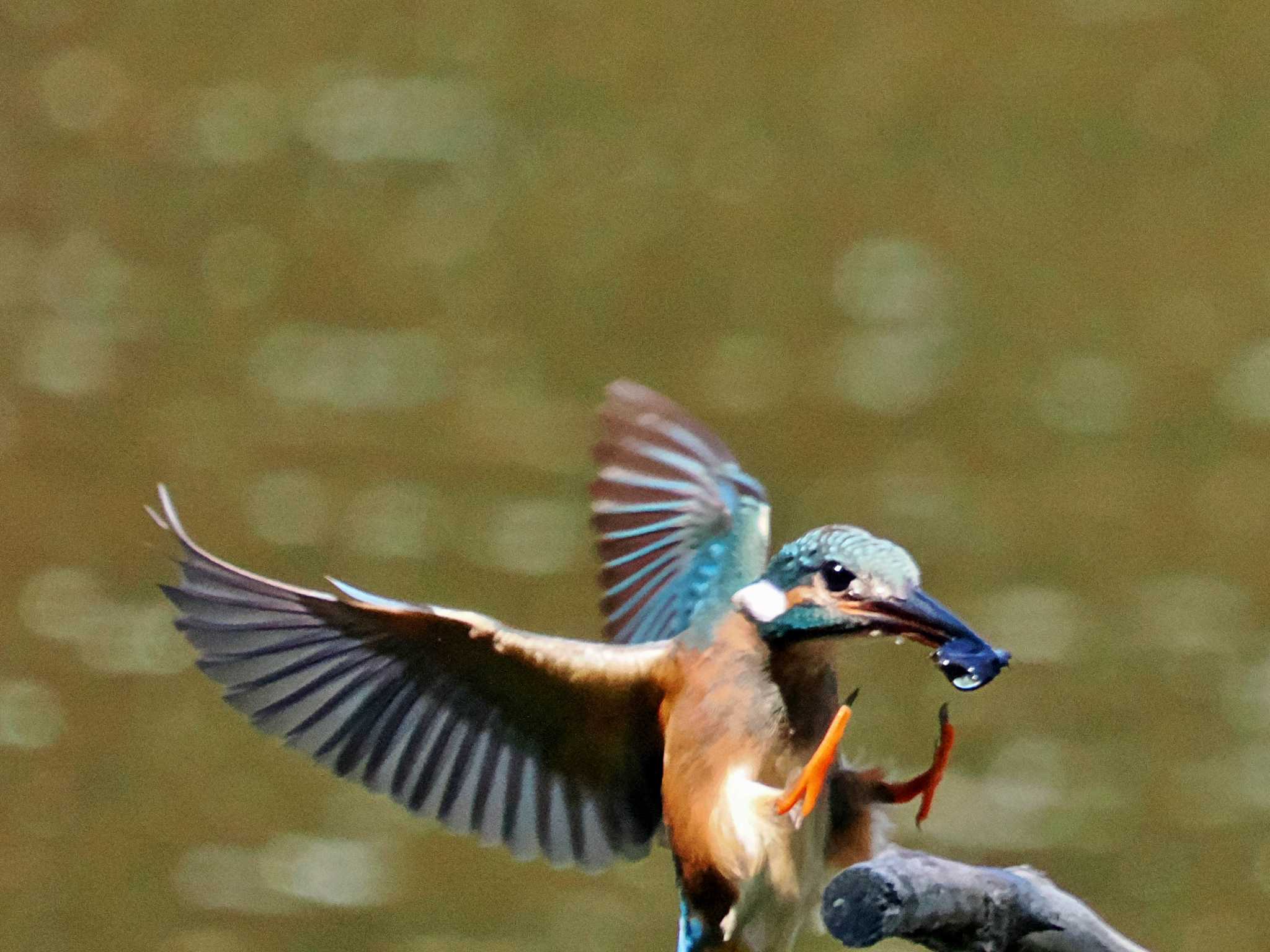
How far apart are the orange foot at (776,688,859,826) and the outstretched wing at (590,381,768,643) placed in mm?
→ 312

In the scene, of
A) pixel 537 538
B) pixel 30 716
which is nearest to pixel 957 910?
pixel 537 538

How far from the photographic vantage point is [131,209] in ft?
11.1

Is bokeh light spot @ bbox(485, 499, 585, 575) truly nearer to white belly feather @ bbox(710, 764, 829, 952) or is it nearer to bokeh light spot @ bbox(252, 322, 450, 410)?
bokeh light spot @ bbox(252, 322, 450, 410)

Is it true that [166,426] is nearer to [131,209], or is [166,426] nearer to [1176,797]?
[131,209]

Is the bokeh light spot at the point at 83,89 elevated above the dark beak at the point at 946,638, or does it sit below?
above

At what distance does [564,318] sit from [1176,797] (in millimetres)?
1276

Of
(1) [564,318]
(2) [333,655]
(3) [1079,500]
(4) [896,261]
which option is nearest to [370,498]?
(1) [564,318]

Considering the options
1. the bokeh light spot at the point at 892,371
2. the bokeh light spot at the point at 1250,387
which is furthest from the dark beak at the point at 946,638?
the bokeh light spot at the point at 1250,387

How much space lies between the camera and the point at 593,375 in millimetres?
3207

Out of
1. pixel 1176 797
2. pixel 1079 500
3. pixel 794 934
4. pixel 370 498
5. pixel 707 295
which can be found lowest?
pixel 794 934

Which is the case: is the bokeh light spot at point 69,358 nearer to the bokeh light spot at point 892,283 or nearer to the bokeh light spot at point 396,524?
the bokeh light spot at point 396,524

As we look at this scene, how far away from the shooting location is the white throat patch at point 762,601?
1.56 metres

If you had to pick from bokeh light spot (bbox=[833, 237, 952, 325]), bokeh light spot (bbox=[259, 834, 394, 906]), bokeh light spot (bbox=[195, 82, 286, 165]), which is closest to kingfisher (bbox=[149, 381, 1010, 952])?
bokeh light spot (bbox=[833, 237, 952, 325])

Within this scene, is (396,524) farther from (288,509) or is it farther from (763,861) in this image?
(763,861)
